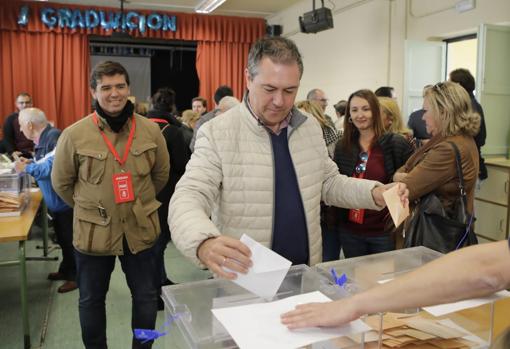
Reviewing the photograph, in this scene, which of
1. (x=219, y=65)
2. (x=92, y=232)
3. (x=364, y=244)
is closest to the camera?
(x=92, y=232)

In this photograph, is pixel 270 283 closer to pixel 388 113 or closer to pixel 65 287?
pixel 388 113

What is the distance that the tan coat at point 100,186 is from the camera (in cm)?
224

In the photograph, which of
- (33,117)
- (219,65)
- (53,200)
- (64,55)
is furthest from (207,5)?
(53,200)

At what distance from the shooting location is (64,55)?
8000 mm

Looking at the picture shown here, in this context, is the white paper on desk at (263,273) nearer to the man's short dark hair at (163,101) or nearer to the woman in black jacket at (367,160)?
the woman in black jacket at (367,160)

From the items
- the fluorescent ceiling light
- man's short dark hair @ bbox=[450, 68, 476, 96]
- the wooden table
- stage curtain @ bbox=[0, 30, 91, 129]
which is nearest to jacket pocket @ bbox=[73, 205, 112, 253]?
the wooden table

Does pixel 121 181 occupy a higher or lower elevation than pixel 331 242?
higher

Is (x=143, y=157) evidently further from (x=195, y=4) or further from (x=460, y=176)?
(x=195, y=4)

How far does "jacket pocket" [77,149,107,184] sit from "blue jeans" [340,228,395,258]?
1.42m

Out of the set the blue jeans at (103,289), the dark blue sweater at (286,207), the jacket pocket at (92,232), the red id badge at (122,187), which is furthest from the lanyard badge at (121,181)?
the dark blue sweater at (286,207)

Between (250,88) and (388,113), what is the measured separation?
210 cm

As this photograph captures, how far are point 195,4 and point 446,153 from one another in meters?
6.82

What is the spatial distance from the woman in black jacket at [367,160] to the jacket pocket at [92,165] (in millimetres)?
1380

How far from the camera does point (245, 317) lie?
894 millimetres
